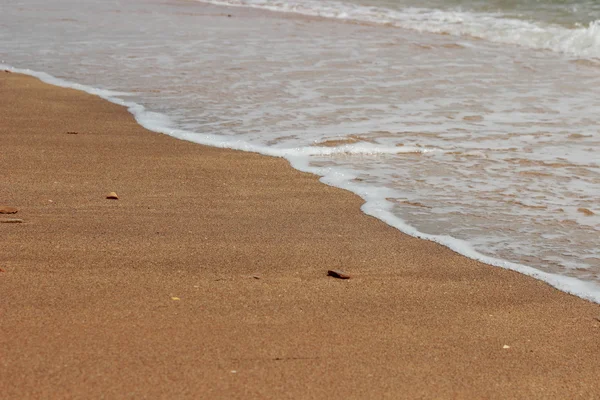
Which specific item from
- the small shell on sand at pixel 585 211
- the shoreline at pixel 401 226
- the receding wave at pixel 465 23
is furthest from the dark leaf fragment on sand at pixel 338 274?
the receding wave at pixel 465 23

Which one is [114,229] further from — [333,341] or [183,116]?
[183,116]

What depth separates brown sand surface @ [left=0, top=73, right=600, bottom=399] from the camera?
218 cm

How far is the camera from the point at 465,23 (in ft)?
41.8

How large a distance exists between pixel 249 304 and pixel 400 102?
12.5ft

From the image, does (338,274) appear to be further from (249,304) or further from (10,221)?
(10,221)

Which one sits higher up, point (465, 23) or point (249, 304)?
point (465, 23)

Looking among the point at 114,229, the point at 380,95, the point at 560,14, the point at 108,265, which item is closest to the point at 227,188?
the point at 114,229

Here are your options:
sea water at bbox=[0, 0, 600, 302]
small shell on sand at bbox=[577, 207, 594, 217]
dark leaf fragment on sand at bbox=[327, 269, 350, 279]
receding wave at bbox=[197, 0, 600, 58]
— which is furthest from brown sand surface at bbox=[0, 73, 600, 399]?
receding wave at bbox=[197, 0, 600, 58]

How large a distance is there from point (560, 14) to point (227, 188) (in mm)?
10531

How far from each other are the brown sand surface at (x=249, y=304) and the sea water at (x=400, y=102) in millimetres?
306

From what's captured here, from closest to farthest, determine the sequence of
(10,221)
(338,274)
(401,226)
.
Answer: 1. (338,274)
2. (10,221)
3. (401,226)

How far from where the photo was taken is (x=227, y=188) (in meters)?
3.98

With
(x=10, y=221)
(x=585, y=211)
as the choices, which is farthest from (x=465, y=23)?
(x=10, y=221)

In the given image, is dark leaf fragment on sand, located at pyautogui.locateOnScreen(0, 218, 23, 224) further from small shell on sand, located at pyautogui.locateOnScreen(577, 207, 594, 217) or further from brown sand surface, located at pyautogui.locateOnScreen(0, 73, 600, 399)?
small shell on sand, located at pyautogui.locateOnScreen(577, 207, 594, 217)
